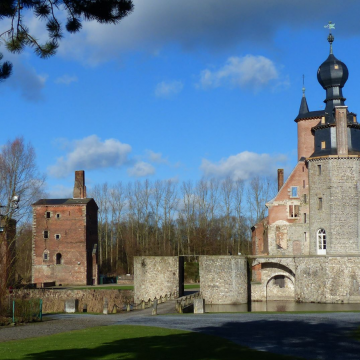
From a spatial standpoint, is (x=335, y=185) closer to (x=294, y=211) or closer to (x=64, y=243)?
(x=294, y=211)

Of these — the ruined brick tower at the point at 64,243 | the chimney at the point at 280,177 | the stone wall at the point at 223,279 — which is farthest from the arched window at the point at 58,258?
the chimney at the point at 280,177

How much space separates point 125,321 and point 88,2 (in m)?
11.7

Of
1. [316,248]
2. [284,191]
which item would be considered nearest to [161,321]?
[316,248]

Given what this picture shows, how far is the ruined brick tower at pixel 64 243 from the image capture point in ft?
152

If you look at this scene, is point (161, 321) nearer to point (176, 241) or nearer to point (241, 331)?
point (241, 331)

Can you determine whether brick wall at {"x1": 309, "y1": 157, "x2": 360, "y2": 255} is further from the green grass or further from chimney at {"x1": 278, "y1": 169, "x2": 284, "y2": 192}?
the green grass

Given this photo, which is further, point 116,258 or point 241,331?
point 116,258

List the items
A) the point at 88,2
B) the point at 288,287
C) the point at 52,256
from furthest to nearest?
the point at 52,256, the point at 288,287, the point at 88,2

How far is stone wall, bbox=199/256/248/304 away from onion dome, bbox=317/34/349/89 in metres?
12.5

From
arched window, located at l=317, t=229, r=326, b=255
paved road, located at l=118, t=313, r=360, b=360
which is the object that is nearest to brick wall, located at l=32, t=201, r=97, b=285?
arched window, located at l=317, t=229, r=326, b=255

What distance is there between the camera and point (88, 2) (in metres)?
10.5

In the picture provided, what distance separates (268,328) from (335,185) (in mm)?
19374

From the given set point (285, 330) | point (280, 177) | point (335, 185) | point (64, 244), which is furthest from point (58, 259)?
point (285, 330)

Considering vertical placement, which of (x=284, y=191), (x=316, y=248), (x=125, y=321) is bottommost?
(x=125, y=321)
